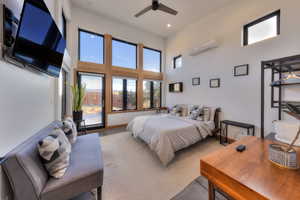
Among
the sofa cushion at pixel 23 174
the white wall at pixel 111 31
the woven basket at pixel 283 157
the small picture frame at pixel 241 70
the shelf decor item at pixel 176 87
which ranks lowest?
the sofa cushion at pixel 23 174

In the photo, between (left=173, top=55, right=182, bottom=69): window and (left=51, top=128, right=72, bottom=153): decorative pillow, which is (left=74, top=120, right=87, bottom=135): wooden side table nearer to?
(left=51, top=128, right=72, bottom=153): decorative pillow

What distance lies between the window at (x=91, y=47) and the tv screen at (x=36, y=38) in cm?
261

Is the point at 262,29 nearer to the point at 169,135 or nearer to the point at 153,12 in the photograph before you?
the point at 153,12

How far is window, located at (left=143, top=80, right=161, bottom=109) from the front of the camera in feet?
18.3

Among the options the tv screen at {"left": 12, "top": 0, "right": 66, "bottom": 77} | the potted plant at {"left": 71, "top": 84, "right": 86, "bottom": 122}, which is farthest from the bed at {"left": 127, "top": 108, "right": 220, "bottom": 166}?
the tv screen at {"left": 12, "top": 0, "right": 66, "bottom": 77}

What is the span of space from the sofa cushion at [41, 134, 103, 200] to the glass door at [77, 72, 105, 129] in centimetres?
269

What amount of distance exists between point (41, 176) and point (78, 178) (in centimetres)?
33

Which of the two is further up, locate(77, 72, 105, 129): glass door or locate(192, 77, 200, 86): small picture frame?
locate(192, 77, 200, 86): small picture frame

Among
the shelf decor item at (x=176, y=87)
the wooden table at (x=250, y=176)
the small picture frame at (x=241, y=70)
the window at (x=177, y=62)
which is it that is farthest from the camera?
the window at (x=177, y=62)

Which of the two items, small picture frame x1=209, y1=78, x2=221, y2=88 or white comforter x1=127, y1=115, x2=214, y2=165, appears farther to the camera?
small picture frame x1=209, y1=78, x2=221, y2=88

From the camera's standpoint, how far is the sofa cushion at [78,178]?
1.15 metres

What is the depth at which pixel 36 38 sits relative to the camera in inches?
50.8

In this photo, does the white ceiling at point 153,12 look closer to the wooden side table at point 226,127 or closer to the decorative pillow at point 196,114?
the decorative pillow at point 196,114

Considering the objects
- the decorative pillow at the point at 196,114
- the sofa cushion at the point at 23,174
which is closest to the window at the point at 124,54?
the decorative pillow at the point at 196,114
